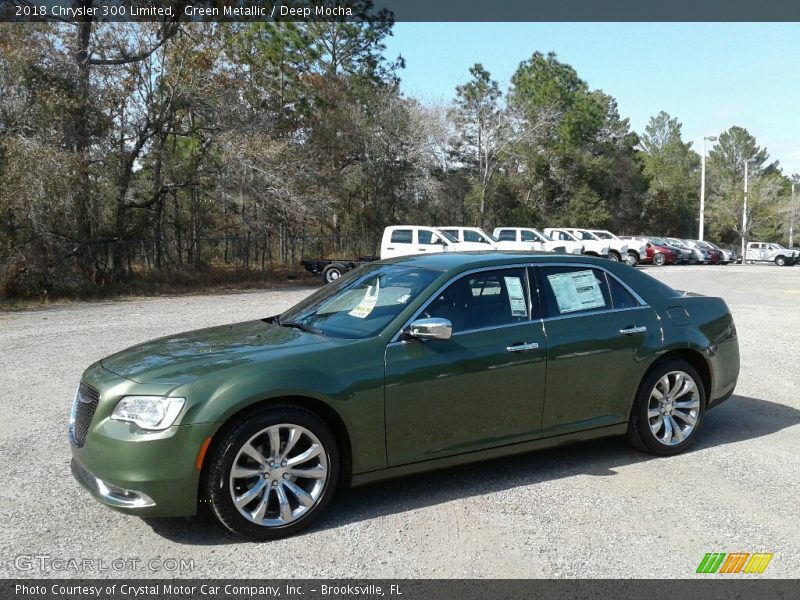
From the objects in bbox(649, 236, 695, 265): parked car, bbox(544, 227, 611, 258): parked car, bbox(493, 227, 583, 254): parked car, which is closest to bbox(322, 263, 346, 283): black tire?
bbox(493, 227, 583, 254): parked car

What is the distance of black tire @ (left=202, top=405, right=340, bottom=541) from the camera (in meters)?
3.88

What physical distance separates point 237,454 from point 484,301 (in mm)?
1958

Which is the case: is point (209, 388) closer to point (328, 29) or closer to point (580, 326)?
point (580, 326)

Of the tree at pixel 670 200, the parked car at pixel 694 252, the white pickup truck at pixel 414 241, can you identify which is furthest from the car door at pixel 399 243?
the tree at pixel 670 200

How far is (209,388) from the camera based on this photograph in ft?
12.8

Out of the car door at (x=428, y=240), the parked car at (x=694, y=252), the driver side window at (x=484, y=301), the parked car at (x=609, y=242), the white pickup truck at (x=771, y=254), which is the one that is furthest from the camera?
the white pickup truck at (x=771, y=254)

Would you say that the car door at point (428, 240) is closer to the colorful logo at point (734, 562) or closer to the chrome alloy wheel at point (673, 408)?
the chrome alloy wheel at point (673, 408)

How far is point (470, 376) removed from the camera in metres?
4.58

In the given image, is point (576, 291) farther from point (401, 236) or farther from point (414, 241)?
point (401, 236)

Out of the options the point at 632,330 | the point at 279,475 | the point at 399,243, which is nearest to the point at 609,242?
the point at 399,243

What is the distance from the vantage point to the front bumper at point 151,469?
3773 mm

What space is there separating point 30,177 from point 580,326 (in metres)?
17.0
